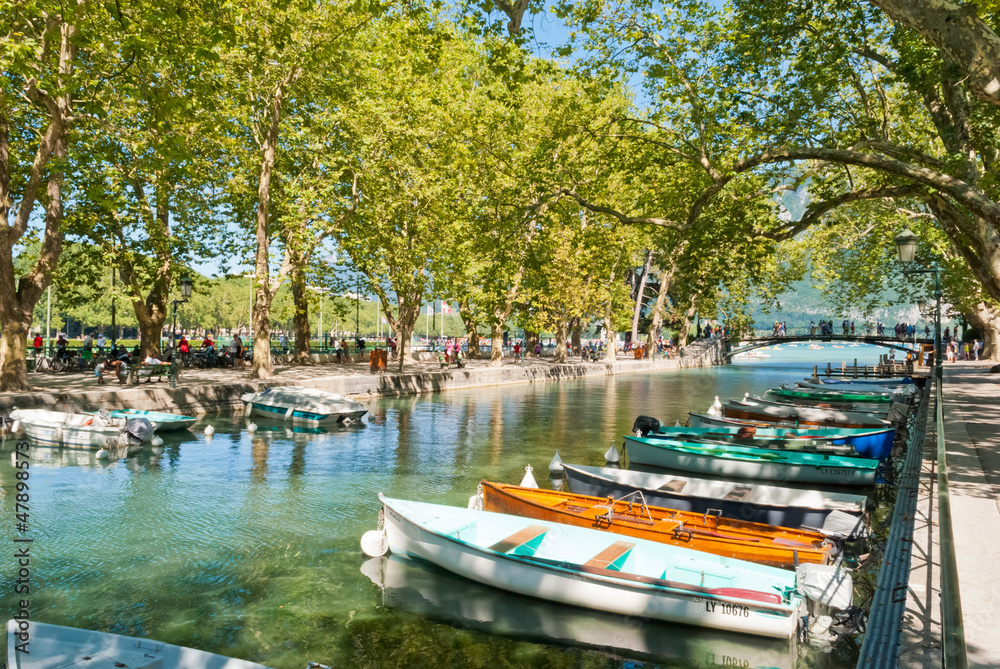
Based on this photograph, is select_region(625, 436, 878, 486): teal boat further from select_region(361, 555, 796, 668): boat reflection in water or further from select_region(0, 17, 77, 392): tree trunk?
select_region(0, 17, 77, 392): tree trunk

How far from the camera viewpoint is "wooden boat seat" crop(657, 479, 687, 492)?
10797mm

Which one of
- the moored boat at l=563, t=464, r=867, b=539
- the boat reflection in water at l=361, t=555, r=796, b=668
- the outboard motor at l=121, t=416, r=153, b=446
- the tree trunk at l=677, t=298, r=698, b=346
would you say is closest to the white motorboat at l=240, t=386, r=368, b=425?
the outboard motor at l=121, t=416, r=153, b=446

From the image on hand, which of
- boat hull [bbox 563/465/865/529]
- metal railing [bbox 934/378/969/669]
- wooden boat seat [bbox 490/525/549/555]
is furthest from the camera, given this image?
boat hull [bbox 563/465/865/529]

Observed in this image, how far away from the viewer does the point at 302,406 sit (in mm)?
21859

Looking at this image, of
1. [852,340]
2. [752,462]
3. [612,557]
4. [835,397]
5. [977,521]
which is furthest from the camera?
[852,340]

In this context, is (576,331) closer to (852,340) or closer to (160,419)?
(852,340)

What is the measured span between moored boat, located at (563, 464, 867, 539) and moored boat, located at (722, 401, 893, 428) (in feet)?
35.6

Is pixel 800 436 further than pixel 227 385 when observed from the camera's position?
No

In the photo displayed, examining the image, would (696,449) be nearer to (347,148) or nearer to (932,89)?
(932,89)

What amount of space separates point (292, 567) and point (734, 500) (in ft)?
20.7


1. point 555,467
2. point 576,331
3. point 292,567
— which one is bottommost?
point 292,567

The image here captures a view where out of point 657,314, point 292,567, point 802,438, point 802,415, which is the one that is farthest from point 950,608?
point 657,314

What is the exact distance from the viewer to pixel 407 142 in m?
29.3

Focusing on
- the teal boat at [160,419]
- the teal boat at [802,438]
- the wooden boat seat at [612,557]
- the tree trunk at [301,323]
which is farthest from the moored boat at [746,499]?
the tree trunk at [301,323]
